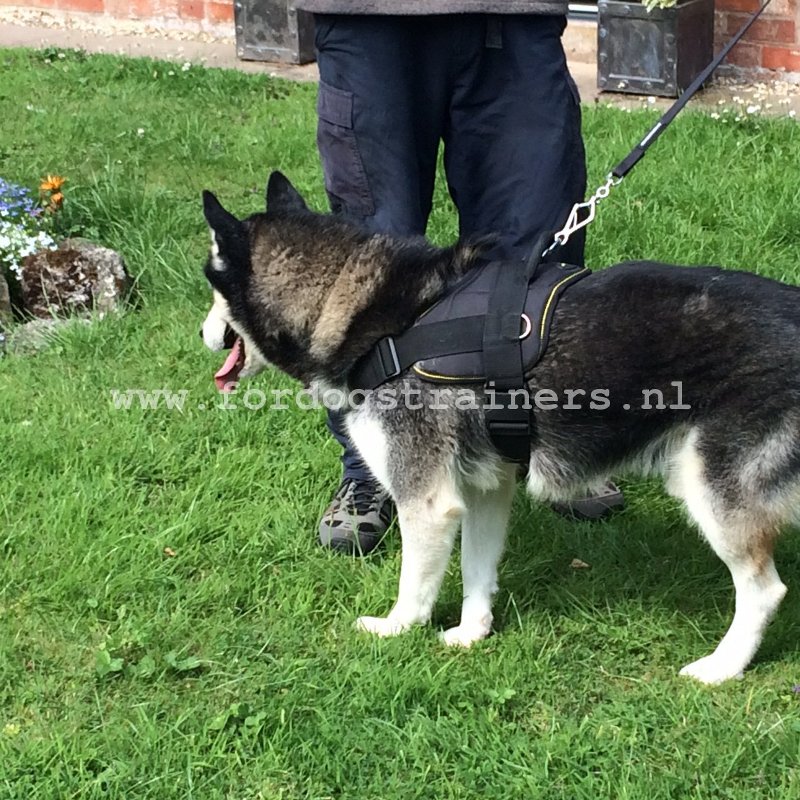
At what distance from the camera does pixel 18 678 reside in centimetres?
286

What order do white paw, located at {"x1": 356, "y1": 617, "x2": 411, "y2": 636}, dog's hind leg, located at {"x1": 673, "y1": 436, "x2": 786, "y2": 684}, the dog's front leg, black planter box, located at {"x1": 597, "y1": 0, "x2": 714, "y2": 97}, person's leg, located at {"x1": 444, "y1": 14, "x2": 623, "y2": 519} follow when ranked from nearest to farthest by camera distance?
1. dog's hind leg, located at {"x1": 673, "y1": 436, "x2": 786, "y2": 684}
2. the dog's front leg
3. white paw, located at {"x1": 356, "y1": 617, "x2": 411, "y2": 636}
4. person's leg, located at {"x1": 444, "y1": 14, "x2": 623, "y2": 519}
5. black planter box, located at {"x1": 597, "y1": 0, "x2": 714, "y2": 97}

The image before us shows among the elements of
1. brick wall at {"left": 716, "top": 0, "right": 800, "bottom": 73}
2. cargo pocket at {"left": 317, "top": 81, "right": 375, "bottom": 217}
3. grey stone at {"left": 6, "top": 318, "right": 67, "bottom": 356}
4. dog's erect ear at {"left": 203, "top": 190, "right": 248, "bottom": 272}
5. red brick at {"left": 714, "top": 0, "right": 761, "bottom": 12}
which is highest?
red brick at {"left": 714, "top": 0, "right": 761, "bottom": 12}

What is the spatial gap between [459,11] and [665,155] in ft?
10.8

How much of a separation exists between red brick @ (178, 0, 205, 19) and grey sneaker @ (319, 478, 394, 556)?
683 cm

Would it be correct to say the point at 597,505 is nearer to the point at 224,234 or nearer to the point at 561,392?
the point at 561,392

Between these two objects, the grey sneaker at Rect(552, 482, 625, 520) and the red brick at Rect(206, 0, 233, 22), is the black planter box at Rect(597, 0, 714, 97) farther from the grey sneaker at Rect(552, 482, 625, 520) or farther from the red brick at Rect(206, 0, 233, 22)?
the grey sneaker at Rect(552, 482, 625, 520)

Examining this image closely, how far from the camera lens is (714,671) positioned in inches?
112

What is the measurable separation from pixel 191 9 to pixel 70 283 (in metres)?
5.24

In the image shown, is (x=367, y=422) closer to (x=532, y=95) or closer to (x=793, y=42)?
(x=532, y=95)

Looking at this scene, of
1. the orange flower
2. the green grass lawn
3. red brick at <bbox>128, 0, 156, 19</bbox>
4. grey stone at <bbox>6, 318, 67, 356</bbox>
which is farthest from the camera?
red brick at <bbox>128, 0, 156, 19</bbox>

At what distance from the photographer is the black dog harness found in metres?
2.67

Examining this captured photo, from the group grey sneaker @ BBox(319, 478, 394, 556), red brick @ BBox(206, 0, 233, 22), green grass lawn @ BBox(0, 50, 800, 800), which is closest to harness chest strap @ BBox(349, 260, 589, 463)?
green grass lawn @ BBox(0, 50, 800, 800)

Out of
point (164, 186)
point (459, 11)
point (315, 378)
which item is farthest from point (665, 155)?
point (315, 378)

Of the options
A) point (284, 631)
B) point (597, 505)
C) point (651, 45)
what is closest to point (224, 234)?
point (284, 631)
